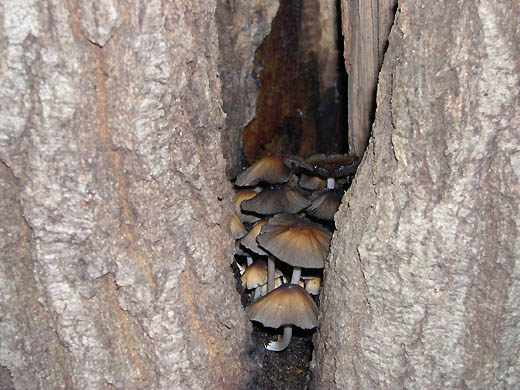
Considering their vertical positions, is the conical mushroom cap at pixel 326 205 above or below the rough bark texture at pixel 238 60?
below

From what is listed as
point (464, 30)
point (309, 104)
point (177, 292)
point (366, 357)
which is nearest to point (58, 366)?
point (177, 292)

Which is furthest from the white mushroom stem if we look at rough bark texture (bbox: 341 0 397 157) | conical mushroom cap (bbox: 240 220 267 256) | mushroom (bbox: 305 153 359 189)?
conical mushroom cap (bbox: 240 220 267 256)

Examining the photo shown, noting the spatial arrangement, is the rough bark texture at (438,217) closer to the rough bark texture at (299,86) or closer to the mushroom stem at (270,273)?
the mushroom stem at (270,273)

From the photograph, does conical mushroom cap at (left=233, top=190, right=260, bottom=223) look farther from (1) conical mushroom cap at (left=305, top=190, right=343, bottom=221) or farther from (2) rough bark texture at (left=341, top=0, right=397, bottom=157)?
(2) rough bark texture at (left=341, top=0, right=397, bottom=157)

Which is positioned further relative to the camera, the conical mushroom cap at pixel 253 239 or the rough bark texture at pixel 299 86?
the rough bark texture at pixel 299 86

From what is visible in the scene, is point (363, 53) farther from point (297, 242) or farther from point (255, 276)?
point (255, 276)

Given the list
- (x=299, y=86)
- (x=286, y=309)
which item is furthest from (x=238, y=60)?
(x=286, y=309)

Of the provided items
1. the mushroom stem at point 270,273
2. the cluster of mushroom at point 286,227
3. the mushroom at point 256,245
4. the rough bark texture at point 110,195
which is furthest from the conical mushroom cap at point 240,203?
the rough bark texture at point 110,195

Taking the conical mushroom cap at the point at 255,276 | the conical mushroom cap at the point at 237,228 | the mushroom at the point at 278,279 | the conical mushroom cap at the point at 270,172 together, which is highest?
the conical mushroom cap at the point at 270,172
